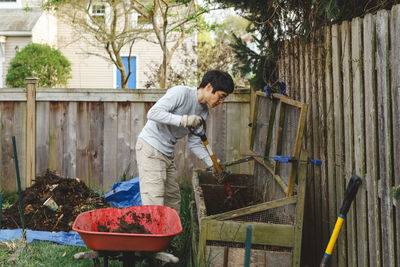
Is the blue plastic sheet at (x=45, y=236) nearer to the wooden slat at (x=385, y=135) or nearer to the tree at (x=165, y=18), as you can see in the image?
the wooden slat at (x=385, y=135)

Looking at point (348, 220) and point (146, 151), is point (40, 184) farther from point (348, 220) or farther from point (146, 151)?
point (348, 220)

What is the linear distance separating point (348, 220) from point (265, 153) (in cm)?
123

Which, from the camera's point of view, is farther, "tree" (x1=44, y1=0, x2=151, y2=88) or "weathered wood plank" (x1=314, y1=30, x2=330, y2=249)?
"tree" (x1=44, y1=0, x2=151, y2=88)

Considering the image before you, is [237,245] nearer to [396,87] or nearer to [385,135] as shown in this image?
[385,135]

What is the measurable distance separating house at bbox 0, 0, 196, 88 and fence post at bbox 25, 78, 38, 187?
872 cm

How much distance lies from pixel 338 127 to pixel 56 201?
3.50 m

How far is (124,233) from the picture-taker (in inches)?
103

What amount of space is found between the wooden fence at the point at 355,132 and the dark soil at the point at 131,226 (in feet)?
4.84

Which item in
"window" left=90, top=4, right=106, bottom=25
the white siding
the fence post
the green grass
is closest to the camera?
the green grass

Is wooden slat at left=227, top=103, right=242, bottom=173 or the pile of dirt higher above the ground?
wooden slat at left=227, top=103, right=242, bottom=173

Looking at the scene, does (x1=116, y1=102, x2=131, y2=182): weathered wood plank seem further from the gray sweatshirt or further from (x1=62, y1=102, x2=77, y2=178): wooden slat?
the gray sweatshirt

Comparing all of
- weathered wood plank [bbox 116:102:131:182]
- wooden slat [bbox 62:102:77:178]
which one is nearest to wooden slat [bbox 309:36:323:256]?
weathered wood plank [bbox 116:102:131:182]

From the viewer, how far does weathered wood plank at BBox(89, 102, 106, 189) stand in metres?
6.07

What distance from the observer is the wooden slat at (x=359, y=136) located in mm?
2719
